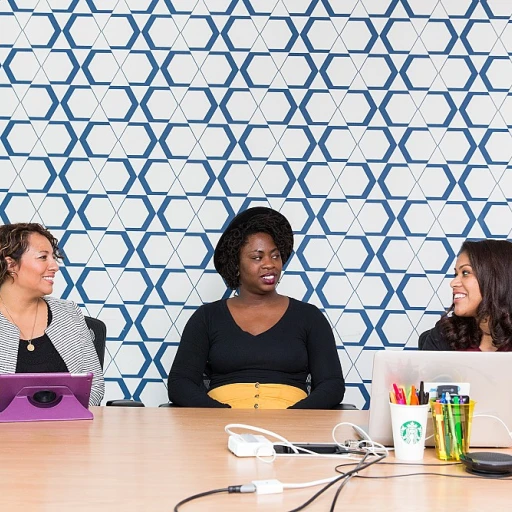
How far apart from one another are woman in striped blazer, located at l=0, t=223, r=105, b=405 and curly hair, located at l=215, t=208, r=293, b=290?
77 centimetres

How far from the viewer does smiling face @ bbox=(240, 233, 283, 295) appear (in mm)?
3641

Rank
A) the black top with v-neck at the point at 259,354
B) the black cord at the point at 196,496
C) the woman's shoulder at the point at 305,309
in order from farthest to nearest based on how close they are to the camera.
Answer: the woman's shoulder at the point at 305,309, the black top with v-neck at the point at 259,354, the black cord at the point at 196,496

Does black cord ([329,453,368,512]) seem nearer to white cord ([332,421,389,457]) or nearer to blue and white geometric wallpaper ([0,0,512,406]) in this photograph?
white cord ([332,421,389,457])

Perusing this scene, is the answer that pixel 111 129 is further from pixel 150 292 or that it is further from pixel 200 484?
pixel 200 484

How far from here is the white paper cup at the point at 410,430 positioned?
1.96 meters

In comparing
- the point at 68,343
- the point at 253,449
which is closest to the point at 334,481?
the point at 253,449

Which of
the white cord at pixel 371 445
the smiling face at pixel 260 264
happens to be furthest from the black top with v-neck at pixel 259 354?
the white cord at pixel 371 445

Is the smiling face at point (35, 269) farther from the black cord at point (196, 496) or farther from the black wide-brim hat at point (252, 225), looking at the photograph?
the black cord at point (196, 496)

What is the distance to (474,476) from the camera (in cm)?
182

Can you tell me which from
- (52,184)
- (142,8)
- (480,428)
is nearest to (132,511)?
(480,428)

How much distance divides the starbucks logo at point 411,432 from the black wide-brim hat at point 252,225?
1.87 meters

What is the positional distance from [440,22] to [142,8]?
4.93 ft

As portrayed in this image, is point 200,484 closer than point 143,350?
Yes

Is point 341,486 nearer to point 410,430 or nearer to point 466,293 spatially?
point 410,430
